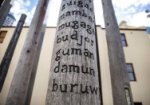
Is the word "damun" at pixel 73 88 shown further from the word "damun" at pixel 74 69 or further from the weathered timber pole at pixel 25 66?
the weathered timber pole at pixel 25 66

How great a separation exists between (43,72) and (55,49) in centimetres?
1050

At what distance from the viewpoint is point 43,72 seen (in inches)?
441

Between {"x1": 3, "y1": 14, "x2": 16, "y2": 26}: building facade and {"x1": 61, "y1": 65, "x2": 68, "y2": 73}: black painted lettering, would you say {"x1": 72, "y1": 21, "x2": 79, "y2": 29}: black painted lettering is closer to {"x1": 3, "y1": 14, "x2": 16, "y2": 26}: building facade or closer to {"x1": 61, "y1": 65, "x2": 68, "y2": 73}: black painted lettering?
{"x1": 61, "y1": 65, "x2": 68, "y2": 73}: black painted lettering

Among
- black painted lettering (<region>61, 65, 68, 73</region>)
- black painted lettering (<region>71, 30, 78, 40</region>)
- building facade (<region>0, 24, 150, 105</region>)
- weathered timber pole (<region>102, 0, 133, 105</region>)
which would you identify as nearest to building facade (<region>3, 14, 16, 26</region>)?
building facade (<region>0, 24, 150, 105</region>)

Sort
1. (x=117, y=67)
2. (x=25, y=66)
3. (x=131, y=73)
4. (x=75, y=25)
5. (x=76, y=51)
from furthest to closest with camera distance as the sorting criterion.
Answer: (x=131, y=73) → (x=25, y=66) → (x=117, y=67) → (x=75, y=25) → (x=76, y=51)

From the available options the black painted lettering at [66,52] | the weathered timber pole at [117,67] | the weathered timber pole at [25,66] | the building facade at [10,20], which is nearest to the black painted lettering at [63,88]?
the black painted lettering at [66,52]

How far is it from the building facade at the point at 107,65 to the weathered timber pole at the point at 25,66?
7031 millimetres

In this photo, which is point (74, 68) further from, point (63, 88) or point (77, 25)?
point (77, 25)

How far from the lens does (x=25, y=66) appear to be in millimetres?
3127

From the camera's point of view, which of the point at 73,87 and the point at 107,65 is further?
the point at 107,65

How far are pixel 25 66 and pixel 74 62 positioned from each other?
2.44 metres

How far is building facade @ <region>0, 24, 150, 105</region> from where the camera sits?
33.8 ft

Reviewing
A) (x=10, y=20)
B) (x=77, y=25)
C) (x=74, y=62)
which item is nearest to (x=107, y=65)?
(x=10, y=20)

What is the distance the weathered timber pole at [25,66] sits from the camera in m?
2.78
